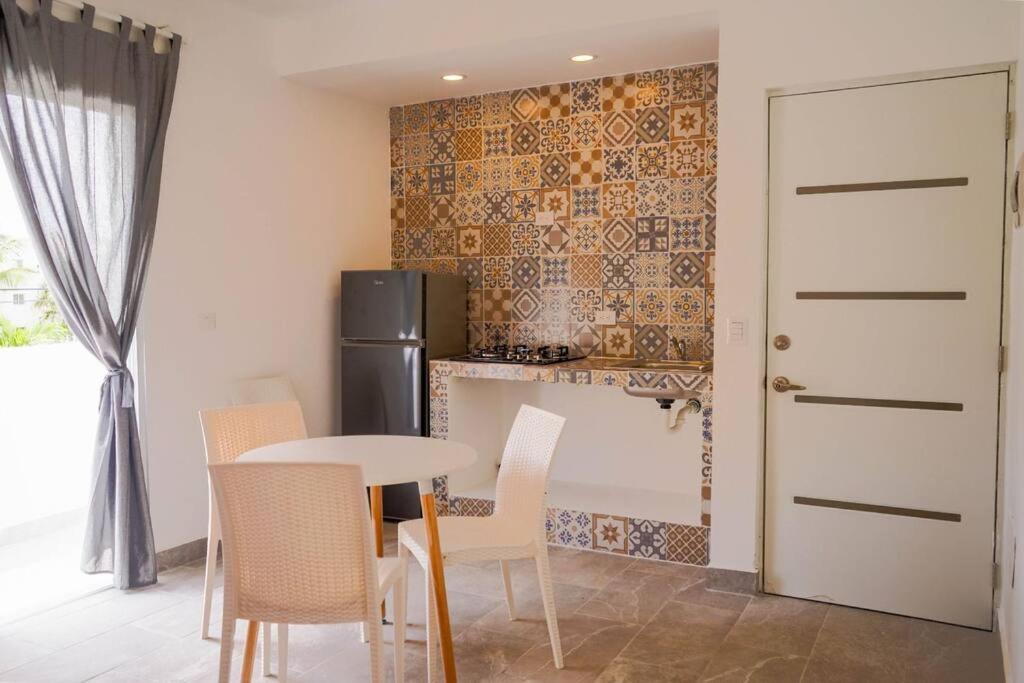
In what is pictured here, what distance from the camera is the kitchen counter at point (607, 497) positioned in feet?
12.6

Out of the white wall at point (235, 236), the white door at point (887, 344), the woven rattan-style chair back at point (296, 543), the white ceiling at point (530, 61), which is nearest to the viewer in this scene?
the woven rattan-style chair back at point (296, 543)

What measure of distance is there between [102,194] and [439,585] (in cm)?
218

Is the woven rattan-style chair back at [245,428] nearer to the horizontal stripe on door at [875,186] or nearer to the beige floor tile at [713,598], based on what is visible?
the beige floor tile at [713,598]

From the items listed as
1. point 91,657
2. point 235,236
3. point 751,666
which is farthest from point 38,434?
point 751,666

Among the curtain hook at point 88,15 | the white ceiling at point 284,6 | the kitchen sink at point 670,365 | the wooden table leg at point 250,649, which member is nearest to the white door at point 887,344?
the kitchen sink at point 670,365

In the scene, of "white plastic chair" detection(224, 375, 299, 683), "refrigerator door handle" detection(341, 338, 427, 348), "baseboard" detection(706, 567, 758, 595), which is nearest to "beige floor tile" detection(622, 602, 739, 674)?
"baseboard" detection(706, 567, 758, 595)

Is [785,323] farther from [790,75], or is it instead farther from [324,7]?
[324,7]

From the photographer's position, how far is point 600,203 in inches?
180

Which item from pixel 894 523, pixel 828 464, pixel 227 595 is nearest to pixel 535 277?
pixel 828 464

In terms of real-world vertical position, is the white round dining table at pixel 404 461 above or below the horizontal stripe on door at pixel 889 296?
below

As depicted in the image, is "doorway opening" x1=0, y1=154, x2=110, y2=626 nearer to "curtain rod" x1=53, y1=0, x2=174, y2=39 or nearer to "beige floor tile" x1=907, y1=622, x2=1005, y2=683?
"curtain rod" x1=53, y1=0, x2=174, y2=39

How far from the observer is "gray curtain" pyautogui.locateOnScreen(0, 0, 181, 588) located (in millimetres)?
3199

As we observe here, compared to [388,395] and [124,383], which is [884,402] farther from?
[124,383]

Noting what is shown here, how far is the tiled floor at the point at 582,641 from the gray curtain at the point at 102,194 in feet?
1.14
